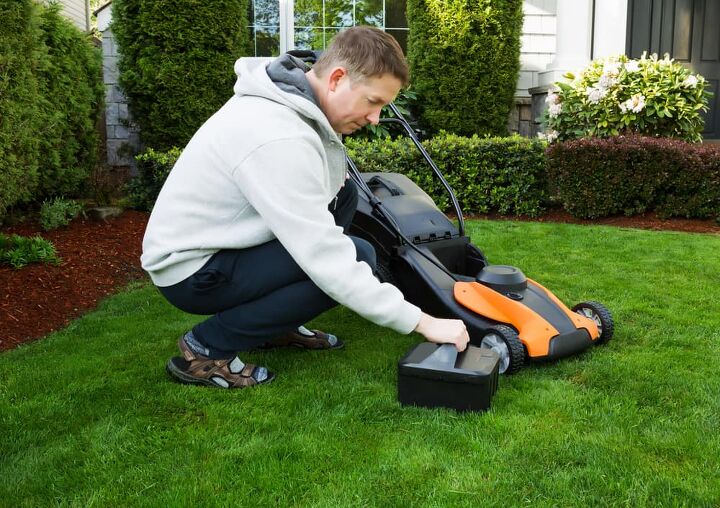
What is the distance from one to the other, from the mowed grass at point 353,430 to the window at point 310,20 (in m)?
5.57

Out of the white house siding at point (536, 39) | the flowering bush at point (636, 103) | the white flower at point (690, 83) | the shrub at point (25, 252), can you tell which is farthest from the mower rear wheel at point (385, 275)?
the white house siding at point (536, 39)

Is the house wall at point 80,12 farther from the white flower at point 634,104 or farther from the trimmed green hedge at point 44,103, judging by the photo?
the white flower at point 634,104

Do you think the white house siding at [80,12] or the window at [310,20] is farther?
the white house siding at [80,12]

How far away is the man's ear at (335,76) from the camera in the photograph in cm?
211

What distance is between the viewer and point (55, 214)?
16.1 ft

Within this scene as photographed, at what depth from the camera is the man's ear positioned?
211cm

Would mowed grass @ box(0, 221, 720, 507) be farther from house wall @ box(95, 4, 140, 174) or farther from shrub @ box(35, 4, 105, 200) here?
house wall @ box(95, 4, 140, 174)

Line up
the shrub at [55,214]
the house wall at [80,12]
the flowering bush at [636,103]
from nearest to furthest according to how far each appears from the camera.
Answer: the shrub at [55,214], the flowering bush at [636,103], the house wall at [80,12]

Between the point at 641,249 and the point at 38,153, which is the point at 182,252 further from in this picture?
the point at 641,249

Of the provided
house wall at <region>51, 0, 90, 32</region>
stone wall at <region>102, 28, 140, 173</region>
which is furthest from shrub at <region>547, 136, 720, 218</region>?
house wall at <region>51, 0, 90, 32</region>

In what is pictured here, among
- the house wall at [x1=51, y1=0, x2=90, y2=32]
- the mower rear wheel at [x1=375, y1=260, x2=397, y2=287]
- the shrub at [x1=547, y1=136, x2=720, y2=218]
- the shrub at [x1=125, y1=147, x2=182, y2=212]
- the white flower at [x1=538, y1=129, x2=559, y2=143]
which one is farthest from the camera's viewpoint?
the house wall at [x1=51, y1=0, x2=90, y2=32]

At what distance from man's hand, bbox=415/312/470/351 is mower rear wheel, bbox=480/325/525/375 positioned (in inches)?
12.8

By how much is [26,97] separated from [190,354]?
255 cm

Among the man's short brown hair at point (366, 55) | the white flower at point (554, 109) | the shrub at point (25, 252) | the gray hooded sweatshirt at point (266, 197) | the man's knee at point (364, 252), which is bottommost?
the shrub at point (25, 252)
